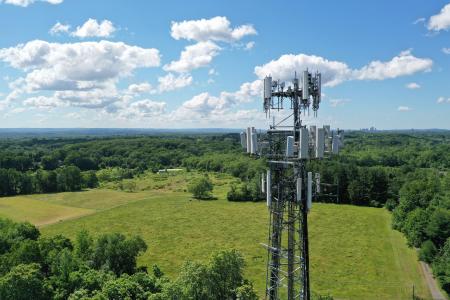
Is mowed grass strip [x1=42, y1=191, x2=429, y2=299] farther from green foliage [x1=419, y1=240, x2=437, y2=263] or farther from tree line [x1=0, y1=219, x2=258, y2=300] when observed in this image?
tree line [x1=0, y1=219, x2=258, y2=300]

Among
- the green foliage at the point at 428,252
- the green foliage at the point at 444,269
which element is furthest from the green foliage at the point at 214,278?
the green foliage at the point at 428,252

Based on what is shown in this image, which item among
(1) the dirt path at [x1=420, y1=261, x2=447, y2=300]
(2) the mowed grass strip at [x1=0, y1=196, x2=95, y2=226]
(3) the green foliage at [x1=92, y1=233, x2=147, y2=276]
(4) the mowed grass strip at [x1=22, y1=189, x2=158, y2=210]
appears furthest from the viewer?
(4) the mowed grass strip at [x1=22, y1=189, x2=158, y2=210]

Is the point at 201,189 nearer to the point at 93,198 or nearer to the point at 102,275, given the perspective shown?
the point at 93,198

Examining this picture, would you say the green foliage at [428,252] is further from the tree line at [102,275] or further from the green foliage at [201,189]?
the green foliage at [201,189]

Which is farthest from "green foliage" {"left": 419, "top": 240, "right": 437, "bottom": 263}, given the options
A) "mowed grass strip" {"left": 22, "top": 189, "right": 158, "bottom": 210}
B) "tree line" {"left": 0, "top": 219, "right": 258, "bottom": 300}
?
"mowed grass strip" {"left": 22, "top": 189, "right": 158, "bottom": 210}

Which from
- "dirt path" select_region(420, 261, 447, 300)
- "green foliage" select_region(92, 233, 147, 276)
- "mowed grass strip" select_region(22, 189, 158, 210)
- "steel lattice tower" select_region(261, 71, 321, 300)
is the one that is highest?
"steel lattice tower" select_region(261, 71, 321, 300)

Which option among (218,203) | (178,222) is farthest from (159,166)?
(178,222)
